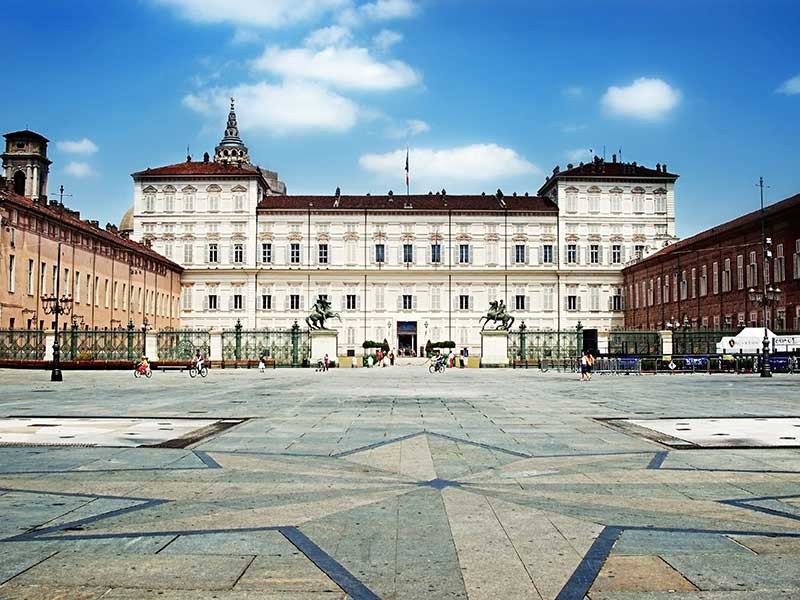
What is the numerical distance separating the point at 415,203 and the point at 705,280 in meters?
29.1

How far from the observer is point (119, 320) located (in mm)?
65938

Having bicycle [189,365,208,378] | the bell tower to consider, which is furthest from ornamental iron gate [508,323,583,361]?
the bell tower

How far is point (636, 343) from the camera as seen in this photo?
55.2 m

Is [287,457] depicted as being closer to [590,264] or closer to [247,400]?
[247,400]

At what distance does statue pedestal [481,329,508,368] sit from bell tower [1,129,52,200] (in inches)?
1876

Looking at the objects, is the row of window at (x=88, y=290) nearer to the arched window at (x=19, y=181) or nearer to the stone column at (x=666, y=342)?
the arched window at (x=19, y=181)

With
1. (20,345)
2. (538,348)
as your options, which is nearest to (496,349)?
(538,348)

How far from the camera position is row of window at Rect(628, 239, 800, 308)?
2034 inches

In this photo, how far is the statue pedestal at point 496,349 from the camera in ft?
177

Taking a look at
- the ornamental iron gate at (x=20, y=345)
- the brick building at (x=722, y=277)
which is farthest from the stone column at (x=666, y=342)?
the ornamental iron gate at (x=20, y=345)

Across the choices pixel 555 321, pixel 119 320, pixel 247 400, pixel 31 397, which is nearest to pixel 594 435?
pixel 247 400

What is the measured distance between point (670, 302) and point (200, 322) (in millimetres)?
42203

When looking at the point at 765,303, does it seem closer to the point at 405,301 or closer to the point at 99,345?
the point at 99,345

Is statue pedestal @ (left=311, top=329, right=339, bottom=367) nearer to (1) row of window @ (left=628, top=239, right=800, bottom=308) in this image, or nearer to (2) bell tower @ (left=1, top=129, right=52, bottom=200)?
(1) row of window @ (left=628, top=239, right=800, bottom=308)
